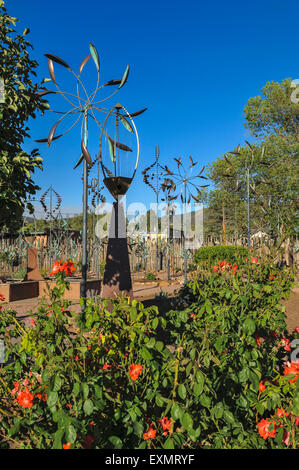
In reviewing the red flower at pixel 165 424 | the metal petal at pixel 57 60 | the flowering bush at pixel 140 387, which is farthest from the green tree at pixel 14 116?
the red flower at pixel 165 424

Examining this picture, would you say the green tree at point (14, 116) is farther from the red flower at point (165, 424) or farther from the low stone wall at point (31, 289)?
the low stone wall at point (31, 289)

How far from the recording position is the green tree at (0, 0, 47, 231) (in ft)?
11.3

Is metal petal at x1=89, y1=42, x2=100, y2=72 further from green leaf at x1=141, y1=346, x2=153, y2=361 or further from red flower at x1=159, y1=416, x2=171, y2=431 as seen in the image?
red flower at x1=159, y1=416, x2=171, y2=431

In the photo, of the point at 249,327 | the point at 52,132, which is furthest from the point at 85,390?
the point at 52,132

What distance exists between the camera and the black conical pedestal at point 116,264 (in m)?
4.50

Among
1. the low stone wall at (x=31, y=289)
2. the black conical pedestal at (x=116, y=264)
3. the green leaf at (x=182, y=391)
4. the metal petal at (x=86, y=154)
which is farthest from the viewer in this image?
the low stone wall at (x=31, y=289)

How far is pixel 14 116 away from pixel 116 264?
226 cm

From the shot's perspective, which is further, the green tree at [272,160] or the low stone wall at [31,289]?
the green tree at [272,160]

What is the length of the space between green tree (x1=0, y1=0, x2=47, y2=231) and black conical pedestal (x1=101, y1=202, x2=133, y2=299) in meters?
1.28

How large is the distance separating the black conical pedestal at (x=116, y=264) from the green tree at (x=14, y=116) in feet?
4.21

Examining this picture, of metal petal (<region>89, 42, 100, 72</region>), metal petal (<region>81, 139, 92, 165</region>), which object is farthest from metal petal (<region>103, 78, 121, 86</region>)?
metal petal (<region>81, 139, 92, 165</region>)

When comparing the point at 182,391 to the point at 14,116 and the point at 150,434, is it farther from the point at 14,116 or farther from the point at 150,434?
the point at 14,116

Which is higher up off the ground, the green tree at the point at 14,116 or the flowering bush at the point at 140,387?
the green tree at the point at 14,116
